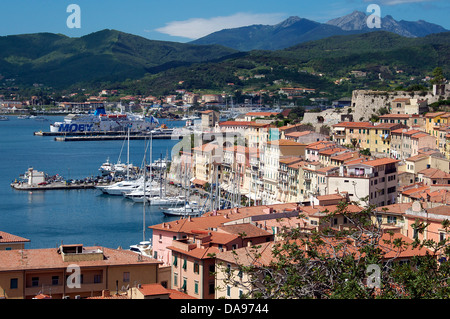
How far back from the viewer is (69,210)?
23.3 metres

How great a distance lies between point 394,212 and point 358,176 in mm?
4331

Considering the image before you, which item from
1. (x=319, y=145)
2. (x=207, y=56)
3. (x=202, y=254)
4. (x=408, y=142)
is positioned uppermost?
(x=207, y=56)

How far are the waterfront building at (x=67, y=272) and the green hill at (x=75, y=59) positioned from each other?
360 feet

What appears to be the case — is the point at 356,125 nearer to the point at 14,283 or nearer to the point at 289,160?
the point at 289,160

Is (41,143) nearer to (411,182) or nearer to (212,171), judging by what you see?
(212,171)

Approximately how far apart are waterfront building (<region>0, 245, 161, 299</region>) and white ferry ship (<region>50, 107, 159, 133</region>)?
53743 millimetres

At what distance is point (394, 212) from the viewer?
12141mm

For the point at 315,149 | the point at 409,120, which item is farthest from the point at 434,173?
the point at 409,120

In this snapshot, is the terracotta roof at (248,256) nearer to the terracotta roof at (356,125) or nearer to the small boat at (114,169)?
the terracotta roof at (356,125)

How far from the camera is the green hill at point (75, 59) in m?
124

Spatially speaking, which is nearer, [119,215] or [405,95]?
[119,215]

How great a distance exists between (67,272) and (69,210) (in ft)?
51.3
